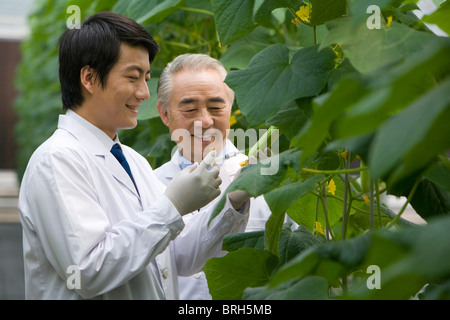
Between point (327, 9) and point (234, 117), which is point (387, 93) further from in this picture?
point (234, 117)

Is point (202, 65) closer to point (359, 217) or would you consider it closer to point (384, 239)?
point (359, 217)

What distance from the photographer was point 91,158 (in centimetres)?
183

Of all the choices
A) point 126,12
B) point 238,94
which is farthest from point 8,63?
point 238,94

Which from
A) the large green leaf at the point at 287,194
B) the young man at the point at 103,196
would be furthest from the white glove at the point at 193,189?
the large green leaf at the point at 287,194

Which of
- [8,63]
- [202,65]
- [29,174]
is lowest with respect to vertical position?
[29,174]

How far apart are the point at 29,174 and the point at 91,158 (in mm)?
177

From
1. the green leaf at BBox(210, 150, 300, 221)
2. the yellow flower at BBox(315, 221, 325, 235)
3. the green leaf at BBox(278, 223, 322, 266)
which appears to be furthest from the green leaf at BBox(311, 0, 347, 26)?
the yellow flower at BBox(315, 221, 325, 235)

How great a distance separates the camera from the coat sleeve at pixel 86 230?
5.25 ft

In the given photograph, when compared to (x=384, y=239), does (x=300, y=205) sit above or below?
above

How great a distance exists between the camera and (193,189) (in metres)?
1.75

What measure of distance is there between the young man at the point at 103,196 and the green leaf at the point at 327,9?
0.53m

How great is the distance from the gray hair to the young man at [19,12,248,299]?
584mm
